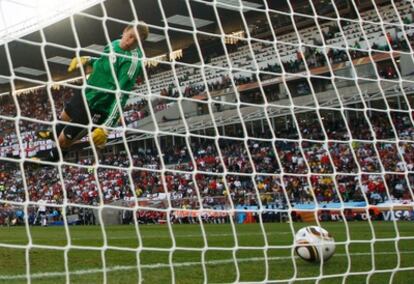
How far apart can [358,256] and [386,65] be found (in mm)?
11560

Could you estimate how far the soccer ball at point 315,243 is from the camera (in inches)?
182

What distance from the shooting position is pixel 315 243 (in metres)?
4.57

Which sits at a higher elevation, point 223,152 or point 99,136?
point 99,136

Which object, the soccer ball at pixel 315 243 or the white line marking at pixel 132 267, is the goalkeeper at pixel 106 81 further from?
the soccer ball at pixel 315 243

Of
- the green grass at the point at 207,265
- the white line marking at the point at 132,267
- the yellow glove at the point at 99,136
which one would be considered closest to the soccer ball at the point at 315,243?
the green grass at the point at 207,265

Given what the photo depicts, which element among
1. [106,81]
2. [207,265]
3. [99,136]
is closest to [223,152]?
[207,265]

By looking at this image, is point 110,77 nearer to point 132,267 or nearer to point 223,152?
point 132,267

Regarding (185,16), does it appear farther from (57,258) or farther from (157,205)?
(57,258)

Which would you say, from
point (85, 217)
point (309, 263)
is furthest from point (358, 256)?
point (85, 217)

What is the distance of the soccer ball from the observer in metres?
4.62

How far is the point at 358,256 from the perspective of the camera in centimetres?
551

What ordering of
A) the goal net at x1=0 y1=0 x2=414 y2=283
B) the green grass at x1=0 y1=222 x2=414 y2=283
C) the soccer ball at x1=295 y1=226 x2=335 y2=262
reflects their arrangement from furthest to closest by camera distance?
the goal net at x1=0 y1=0 x2=414 y2=283
the soccer ball at x1=295 y1=226 x2=335 y2=262
the green grass at x1=0 y1=222 x2=414 y2=283

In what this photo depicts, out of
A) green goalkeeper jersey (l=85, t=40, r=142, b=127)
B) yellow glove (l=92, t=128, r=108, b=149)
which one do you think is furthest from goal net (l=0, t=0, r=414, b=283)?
yellow glove (l=92, t=128, r=108, b=149)

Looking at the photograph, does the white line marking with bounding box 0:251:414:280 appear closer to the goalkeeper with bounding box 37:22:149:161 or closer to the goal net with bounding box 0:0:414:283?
the goal net with bounding box 0:0:414:283
